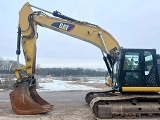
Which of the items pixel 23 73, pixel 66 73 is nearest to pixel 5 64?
pixel 66 73

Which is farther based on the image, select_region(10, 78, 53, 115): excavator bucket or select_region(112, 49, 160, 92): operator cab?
select_region(10, 78, 53, 115): excavator bucket

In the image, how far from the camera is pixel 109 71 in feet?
44.2

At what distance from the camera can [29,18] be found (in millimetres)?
13781

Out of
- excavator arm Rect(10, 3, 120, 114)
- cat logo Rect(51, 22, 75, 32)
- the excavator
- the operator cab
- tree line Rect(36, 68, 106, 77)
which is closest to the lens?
the excavator

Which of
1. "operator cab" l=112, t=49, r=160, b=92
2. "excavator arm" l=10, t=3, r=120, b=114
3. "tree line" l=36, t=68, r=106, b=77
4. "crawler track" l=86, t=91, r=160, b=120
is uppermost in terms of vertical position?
"tree line" l=36, t=68, r=106, b=77

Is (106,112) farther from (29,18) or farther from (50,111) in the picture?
(29,18)

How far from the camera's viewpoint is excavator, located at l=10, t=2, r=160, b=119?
1111 centimetres

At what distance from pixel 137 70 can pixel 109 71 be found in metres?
2.32

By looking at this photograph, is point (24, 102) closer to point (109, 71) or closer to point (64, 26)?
point (109, 71)

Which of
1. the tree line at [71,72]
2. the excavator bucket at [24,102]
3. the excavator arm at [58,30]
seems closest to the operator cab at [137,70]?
the excavator arm at [58,30]

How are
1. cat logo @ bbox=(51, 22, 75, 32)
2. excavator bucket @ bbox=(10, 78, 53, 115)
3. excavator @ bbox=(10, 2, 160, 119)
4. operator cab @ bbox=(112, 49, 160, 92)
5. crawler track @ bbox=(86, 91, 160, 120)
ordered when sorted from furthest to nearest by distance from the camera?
cat logo @ bbox=(51, 22, 75, 32) < excavator bucket @ bbox=(10, 78, 53, 115) < operator cab @ bbox=(112, 49, 160, 92) < excavator @ bbox=(10, 2, 160, 119) < crawler track @ bbox=(86, 91, 160, 120)

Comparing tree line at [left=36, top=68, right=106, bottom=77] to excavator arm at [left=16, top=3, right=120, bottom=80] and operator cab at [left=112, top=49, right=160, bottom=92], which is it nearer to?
excavator arm at [left=16, top=3, right=120, bottom=80]

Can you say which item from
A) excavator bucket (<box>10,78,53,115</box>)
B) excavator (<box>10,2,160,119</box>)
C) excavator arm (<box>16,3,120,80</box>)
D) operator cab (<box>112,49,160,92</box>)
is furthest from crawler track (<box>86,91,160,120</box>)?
excavator arm (<box>16,3,120,80</box>)

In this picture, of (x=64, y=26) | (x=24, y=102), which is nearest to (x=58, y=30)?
(x=64, y=26)
